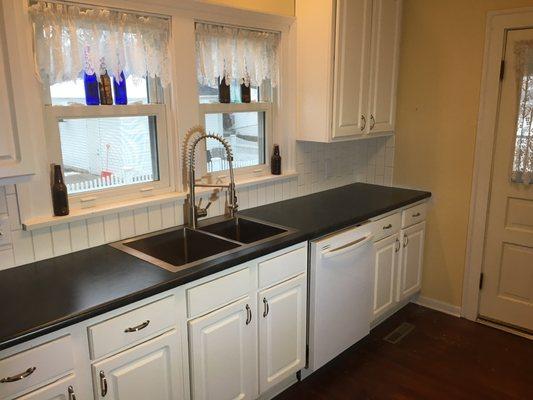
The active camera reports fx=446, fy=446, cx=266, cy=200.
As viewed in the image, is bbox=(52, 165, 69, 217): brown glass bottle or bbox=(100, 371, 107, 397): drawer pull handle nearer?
bbox=(100, 371, 107, 397): drawer pull handle

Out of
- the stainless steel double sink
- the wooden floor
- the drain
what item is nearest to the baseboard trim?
the wooden floor

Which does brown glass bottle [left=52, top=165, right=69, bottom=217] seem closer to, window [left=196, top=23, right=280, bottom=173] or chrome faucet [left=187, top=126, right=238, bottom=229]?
chrome faucet [left=187, top=126, right=238, bottom=229]

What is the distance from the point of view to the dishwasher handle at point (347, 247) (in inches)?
92.1

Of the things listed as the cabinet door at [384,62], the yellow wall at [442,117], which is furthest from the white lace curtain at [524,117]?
the cabinet door at [384,62]

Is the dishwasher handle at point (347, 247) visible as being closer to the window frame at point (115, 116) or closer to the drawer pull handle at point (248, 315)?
the drawer pull handle at point (248, 315)

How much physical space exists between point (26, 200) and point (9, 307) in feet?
1.76

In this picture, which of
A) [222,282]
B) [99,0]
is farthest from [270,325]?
[99,0]

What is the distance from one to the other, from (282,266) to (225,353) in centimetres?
48

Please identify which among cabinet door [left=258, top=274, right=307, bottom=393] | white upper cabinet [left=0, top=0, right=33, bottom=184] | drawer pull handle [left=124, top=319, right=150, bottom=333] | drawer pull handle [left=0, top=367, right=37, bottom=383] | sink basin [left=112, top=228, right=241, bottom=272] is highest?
white upper cabinet [left=0, top=0, right=33, bottom=184]

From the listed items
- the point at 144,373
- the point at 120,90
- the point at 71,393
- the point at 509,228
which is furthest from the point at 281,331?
the point at 509,228

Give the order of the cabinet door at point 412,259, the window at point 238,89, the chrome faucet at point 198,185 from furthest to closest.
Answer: the cabinet door at point 412,259, the window at point 238,89, the chrome faucet at point 198,185

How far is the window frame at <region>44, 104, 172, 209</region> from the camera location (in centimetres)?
192

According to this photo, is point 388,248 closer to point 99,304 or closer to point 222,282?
point 222,282

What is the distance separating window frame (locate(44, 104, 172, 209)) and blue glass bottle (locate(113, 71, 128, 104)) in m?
0.03
